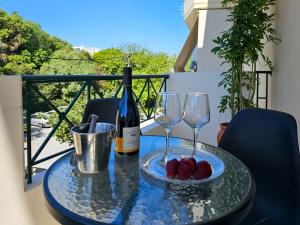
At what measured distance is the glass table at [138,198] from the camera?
68cm

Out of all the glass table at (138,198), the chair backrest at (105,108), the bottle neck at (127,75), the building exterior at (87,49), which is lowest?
the glass table at (138,198)

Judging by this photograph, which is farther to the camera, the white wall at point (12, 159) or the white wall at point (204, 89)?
the white wall at point (204, 89)

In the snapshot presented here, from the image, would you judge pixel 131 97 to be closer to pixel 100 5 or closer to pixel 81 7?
pixel 100 5

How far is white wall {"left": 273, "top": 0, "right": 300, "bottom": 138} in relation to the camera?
91.4 inches

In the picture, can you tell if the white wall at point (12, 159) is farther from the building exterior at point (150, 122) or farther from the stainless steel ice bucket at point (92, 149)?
the stainless steel ice bucket at point (92, 149)

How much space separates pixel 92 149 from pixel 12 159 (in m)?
0.79

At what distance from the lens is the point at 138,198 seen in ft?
2.52

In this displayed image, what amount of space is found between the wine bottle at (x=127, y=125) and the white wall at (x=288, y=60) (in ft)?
5.66

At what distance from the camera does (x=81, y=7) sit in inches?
802

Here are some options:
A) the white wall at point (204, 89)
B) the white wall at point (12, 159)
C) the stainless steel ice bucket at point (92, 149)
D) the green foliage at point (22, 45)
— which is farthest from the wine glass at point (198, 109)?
the green foliage at point (22, 45)

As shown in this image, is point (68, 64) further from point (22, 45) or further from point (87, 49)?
point (87, 49)

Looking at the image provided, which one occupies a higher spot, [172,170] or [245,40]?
[245,40]

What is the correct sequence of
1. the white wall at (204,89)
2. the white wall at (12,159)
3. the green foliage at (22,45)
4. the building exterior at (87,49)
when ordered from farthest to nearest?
the building exterior at (87,49) → the green foliage at (22,45) → the white wall at (204,89) → the white wall at (12,159)

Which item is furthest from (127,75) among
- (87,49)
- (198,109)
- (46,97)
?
(87,49)
